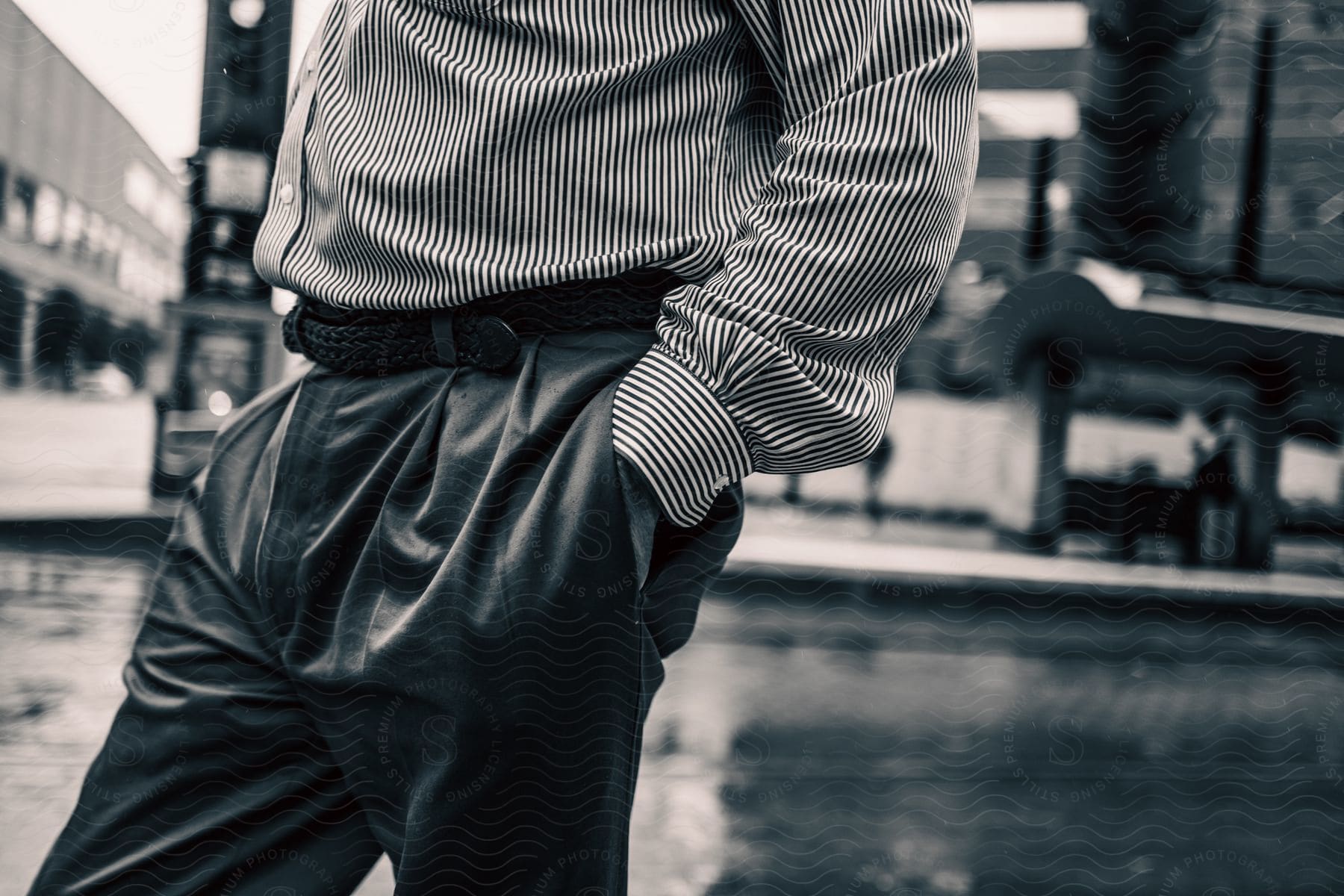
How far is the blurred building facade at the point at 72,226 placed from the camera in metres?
2.06

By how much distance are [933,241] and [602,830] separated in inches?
16.4

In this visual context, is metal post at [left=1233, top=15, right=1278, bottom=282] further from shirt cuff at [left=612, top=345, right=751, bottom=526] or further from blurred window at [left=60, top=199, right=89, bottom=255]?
shirt cuff at [left=612, top=345, right=751, bottom=526]

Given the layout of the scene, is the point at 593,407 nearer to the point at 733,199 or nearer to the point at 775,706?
the point at 733,199

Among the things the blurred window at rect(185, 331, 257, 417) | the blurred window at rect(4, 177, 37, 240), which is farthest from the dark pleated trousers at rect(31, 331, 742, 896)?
the blurred window at rect(4, 177, 37, 240)

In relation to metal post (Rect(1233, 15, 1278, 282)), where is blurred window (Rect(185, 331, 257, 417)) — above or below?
below

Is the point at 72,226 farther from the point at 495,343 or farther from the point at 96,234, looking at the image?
the point at 495,343

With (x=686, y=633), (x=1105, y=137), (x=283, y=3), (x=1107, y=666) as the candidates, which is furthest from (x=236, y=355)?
(x=1105, y=137)

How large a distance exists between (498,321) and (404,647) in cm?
21

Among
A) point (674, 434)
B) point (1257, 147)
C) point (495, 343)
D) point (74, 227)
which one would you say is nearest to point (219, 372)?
point (74, 227)

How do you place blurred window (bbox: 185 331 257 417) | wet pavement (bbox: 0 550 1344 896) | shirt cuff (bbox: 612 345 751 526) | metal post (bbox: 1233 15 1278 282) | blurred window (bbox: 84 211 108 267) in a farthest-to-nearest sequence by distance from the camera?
1. metal post (bbox: 1233 15 1278 282)
2. blurred window (bbox: 185 331 257 417)
3. blurred window (bbox: 84 211 108 267)
4. wet pavement (bbox: 0 550 1344 896)
5. shirt cuff (bbox: 612 345 751 526)

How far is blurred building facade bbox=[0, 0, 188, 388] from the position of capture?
206cm

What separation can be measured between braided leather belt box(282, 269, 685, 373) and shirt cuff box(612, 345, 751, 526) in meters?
0.05

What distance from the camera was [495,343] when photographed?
686 millimetres

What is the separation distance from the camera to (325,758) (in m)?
0.72
